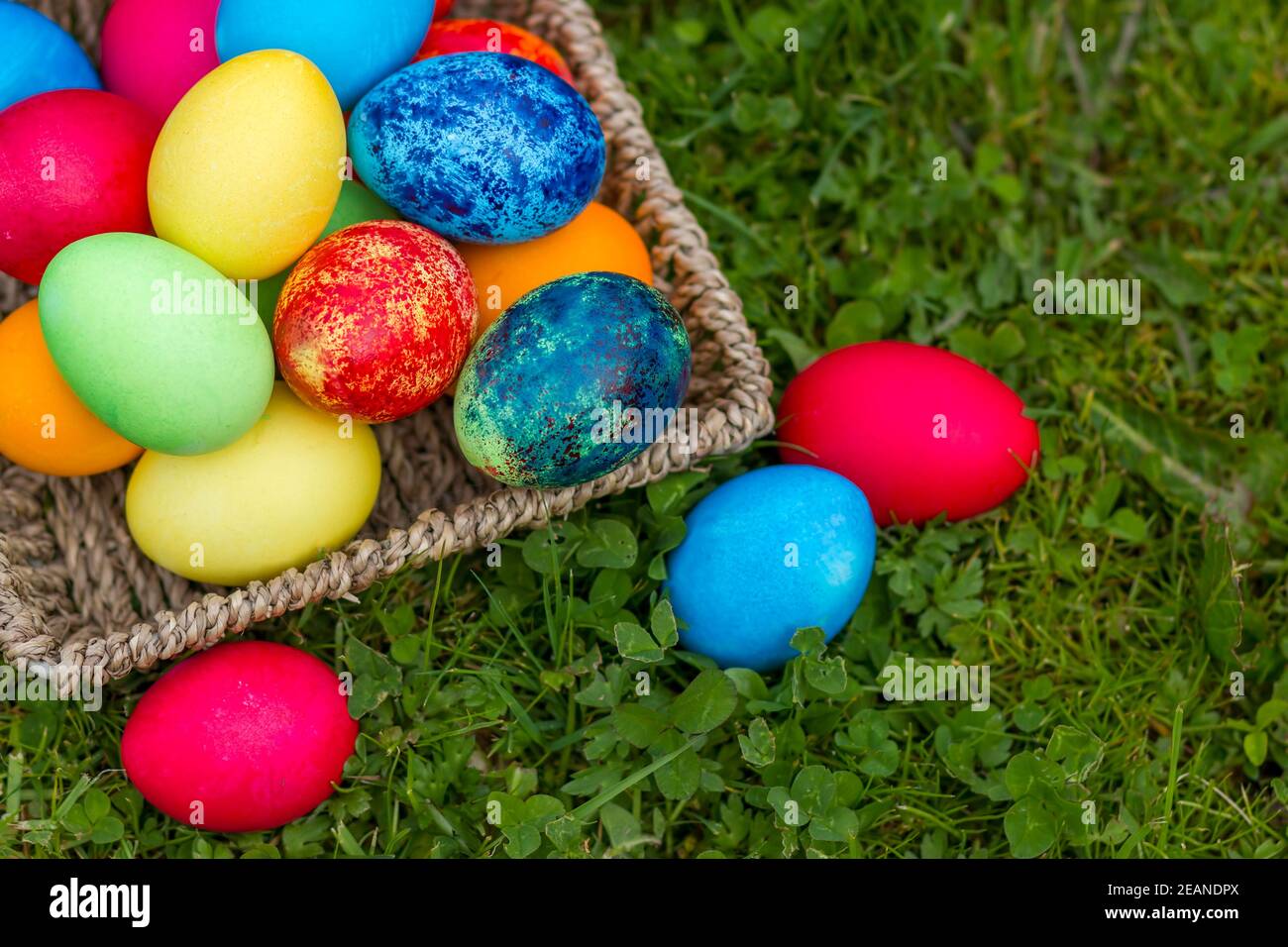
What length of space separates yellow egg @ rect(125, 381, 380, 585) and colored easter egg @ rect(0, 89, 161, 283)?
1.07ft

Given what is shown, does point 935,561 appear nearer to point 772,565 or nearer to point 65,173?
point 772,565

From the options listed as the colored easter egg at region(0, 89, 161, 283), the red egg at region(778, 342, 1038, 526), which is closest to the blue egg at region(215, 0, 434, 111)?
the colored easter egg at region(0, 89, 161, 283)

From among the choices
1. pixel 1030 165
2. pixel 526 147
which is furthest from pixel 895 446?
pixel 1030 165

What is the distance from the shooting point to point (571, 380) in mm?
1531

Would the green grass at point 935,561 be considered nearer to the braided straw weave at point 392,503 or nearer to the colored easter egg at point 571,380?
the braided straw weave at point 392,503

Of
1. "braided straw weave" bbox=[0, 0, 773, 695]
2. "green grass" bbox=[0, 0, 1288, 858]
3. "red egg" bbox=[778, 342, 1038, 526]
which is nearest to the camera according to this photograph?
"braided straw weave" bbox=[0, 0, 773, 695]

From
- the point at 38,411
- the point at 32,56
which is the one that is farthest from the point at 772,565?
the point at 32,56

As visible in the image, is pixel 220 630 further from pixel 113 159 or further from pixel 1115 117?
pixel 1115 117

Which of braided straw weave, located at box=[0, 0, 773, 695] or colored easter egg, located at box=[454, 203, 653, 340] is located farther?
colored easter egg, located at box=[454, 203, 653, 340]

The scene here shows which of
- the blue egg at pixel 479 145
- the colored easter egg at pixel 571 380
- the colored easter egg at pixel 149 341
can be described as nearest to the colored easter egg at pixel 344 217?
the blue egg at pixel 479 145

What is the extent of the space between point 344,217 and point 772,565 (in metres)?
0.83

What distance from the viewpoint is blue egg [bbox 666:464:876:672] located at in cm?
169

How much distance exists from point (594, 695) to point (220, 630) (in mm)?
533

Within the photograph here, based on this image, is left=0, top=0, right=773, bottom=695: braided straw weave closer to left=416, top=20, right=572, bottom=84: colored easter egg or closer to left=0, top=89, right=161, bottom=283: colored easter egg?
left=416, top=20, right=572, bottom=84: colored easter egg
